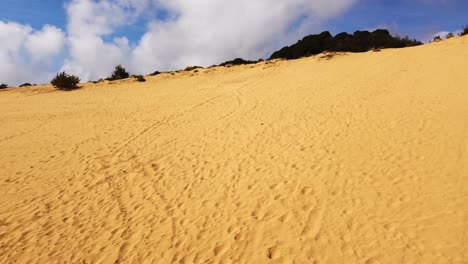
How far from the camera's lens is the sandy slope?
4945mm

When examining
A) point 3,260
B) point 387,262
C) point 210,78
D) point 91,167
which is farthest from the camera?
point 210,78

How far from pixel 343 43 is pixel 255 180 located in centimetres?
2526

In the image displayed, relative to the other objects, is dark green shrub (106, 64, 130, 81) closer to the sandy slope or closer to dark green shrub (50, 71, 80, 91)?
dark green shrub (50, 71, 80, 91)

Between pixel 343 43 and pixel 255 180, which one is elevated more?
pixel 343 43

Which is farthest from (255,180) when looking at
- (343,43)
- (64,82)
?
(343,43)

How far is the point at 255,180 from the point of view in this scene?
6977 mm

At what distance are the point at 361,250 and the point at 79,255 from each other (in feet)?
13.8

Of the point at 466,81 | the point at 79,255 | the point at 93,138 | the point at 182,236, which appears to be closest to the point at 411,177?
the point at 182,236

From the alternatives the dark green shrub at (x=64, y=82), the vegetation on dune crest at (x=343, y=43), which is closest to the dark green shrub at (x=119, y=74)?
the dark green shrub at (x=64, y=82)

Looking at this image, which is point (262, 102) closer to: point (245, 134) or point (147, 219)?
point (245, 134)

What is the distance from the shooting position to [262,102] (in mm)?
13977

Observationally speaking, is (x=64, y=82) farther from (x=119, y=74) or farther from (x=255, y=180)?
(x=255, y=180)

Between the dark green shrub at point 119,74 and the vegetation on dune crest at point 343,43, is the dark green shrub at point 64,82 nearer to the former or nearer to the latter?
the dark green shrub at point 119,74

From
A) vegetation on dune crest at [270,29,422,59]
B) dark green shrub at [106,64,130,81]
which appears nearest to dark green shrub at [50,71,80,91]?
dark green shrub at [106,64,130,81]
